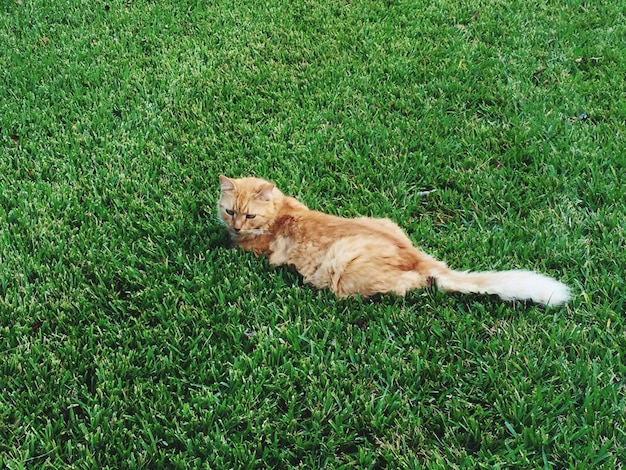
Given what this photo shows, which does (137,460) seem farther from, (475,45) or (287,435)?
(475,45)

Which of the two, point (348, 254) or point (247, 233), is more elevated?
point (348, 254)

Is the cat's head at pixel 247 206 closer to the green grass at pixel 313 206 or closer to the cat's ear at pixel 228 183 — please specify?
the cat's ear at pixel 228 183

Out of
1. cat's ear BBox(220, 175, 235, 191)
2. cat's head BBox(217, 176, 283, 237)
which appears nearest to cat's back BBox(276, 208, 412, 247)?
cat's head BBox(217, 176, 283, 237)

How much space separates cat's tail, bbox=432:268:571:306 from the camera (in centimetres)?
273

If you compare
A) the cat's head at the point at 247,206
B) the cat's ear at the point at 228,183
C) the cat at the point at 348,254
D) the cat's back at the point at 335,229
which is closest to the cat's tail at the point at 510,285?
the cat at the point at 348,254

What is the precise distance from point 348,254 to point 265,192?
70 centimetres

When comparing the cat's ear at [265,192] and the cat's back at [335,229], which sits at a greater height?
the cat's ear at [265,192]

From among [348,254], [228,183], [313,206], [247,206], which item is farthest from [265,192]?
[348,254]

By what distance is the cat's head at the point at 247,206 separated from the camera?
3301 mm

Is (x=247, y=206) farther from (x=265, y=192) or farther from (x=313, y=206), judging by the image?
(x=313, y=206)

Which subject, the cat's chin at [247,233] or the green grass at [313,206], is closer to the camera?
the green grass at [313,206]

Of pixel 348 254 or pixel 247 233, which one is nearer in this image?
pixel 348 254

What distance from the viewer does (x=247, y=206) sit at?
3289mm

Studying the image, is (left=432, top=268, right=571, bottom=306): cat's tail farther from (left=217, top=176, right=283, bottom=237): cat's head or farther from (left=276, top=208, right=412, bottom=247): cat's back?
(left=217, top=176, right=283, bottom=237): cat's head
